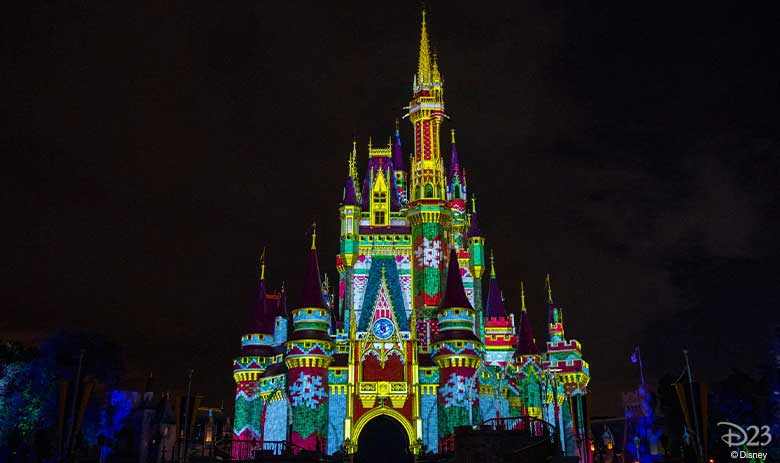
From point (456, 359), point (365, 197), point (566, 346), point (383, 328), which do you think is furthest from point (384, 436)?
point (365, 197)

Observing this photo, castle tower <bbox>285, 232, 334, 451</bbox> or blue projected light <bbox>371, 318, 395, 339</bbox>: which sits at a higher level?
blue projected light <bbox>371, 318, 395, 339</bbox>

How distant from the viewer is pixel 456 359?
50375 mm

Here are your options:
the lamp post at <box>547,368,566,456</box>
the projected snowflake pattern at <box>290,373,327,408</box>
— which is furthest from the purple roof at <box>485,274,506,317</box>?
the projected snowflake pattern at <box>290,373,327,408</box>

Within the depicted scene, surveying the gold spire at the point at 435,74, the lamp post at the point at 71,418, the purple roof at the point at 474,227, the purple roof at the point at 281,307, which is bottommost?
the lamp post at the point at 71,418

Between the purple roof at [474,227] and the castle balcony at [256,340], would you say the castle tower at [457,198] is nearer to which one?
the purple roof at [474,227]

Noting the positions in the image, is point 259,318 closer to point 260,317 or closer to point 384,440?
point 260,317

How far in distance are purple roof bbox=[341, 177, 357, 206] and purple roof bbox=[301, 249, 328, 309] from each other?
22.0 ft

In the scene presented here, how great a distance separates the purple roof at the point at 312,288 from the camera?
5203 cm

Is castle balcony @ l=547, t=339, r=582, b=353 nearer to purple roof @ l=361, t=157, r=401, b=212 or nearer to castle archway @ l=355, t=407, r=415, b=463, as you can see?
purple roof @ l=361, t=157, r=401, b=212

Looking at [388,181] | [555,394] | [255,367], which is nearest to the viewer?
[255,367]

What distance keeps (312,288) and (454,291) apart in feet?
32.9

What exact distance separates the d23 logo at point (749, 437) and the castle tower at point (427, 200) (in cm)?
2138

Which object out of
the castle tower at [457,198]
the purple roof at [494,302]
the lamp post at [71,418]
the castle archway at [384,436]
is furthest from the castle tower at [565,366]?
the lamp post at [71,418]

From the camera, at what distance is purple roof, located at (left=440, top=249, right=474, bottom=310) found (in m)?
52.5
